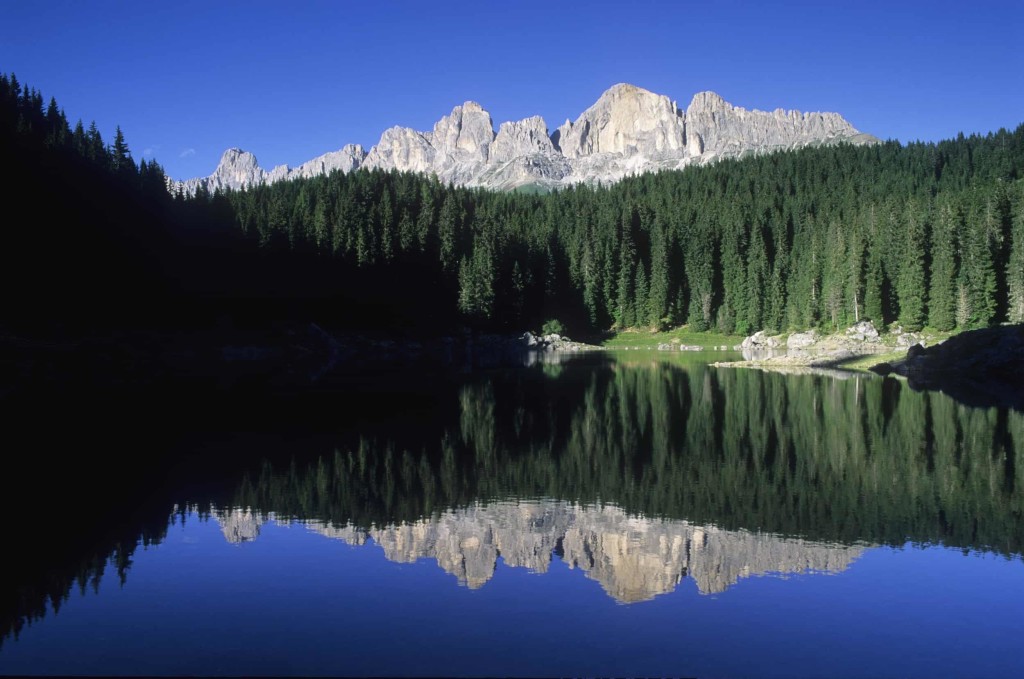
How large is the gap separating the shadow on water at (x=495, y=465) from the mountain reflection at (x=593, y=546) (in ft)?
2.66

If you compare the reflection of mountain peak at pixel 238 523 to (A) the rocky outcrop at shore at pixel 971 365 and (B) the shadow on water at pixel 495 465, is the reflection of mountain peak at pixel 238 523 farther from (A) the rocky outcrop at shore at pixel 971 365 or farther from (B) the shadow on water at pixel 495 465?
(A) the rocky outcrop at shore at pixel 971 365

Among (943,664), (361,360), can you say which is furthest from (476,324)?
(943,664)

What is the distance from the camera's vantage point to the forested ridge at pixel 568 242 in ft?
305

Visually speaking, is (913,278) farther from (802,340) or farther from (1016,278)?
(802,340)

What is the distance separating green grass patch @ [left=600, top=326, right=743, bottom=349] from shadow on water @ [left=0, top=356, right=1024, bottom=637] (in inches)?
3265

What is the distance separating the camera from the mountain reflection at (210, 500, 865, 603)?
61.3 feet

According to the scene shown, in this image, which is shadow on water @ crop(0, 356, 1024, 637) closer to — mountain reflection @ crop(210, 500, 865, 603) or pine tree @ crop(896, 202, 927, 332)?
mountain reflection @ crop(210, 500, 865, 603)

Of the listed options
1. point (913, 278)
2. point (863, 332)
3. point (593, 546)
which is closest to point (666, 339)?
point (863, 332)

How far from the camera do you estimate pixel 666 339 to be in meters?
140

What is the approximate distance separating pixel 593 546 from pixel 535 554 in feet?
5.35

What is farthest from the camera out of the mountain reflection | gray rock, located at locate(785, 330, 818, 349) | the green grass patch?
the green grass patch

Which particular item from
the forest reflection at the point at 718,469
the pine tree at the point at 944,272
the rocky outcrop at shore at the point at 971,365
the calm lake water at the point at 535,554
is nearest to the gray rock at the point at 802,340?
the pine tree at the point at 944,272

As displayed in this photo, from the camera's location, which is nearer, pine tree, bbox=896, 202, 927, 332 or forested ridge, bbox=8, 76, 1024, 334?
forested ridge, bbox=8, 76, 1024, 334

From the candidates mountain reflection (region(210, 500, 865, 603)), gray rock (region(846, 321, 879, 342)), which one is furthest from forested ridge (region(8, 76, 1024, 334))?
mountain reflection (region(210, 500, 865, 603))
